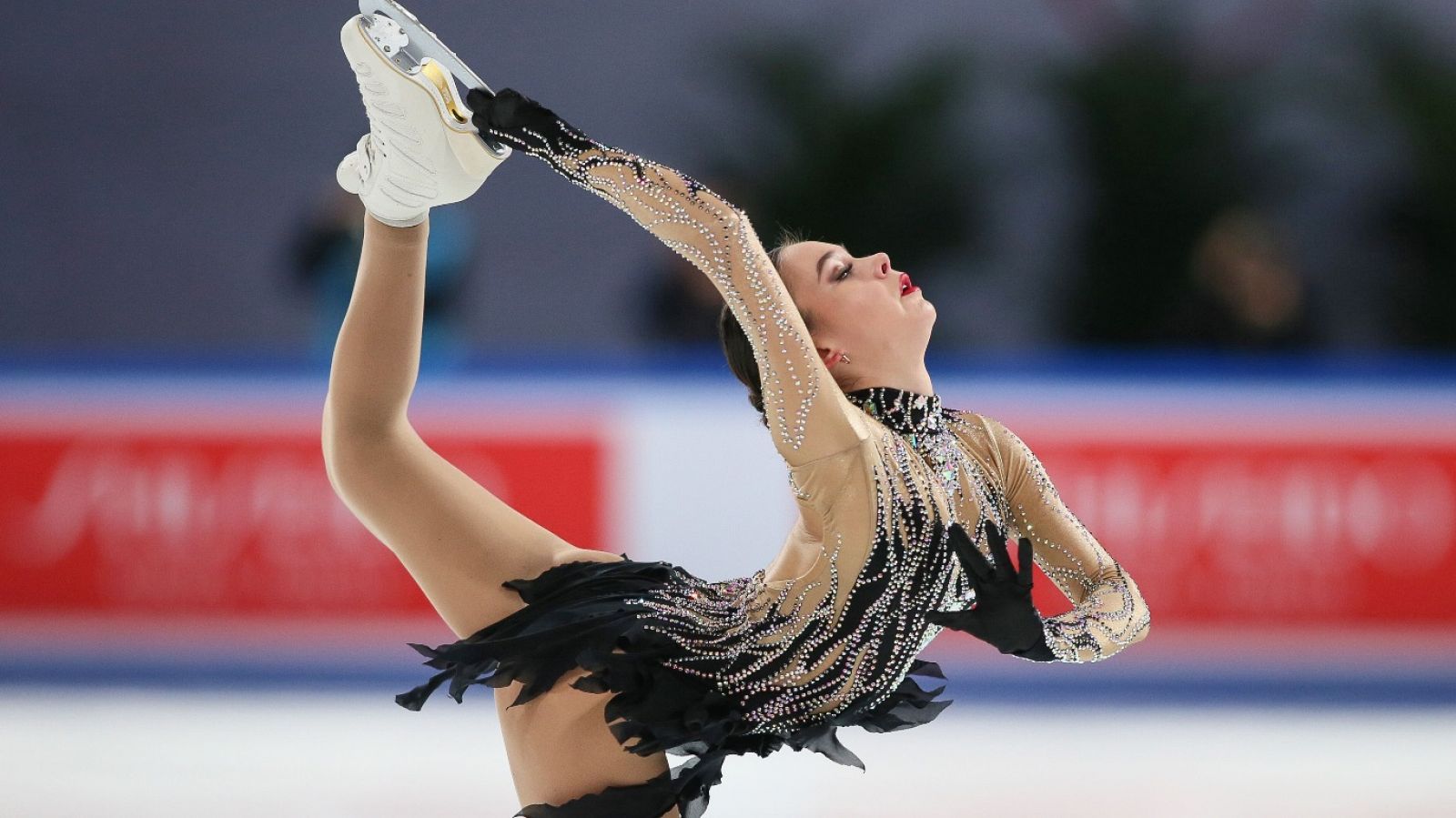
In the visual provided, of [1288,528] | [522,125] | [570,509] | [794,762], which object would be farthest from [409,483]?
[1288,528]

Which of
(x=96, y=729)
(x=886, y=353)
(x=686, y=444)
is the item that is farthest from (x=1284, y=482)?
(x=96, y=729)

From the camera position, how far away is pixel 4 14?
22.1ft

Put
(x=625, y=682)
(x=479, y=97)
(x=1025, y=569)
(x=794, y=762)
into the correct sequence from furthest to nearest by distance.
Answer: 1. (x=794, y=762)
2. (x=479, y=97)
3. (x=625, y=682)
4. (x=1025, y=569)

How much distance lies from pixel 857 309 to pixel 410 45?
0.87 meters

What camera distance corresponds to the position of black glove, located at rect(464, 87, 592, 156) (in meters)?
2.36

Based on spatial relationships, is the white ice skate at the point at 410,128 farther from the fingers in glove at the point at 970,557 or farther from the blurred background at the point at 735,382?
the blurred background at the point at 735,382

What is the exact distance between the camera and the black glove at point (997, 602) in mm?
2191

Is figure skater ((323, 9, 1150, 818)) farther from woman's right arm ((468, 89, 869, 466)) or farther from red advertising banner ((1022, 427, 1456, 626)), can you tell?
red advertising banner ((1022, 427, 1456, 626))

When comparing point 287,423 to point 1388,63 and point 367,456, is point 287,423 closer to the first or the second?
point 367,456

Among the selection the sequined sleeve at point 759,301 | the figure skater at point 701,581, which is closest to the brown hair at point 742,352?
the figure skater at point 701,581

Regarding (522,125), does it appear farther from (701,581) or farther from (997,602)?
(997,602)

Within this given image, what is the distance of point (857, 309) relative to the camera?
2.45m

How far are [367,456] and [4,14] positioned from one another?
5.11 m

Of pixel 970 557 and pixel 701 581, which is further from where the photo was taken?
pixel 701 581
